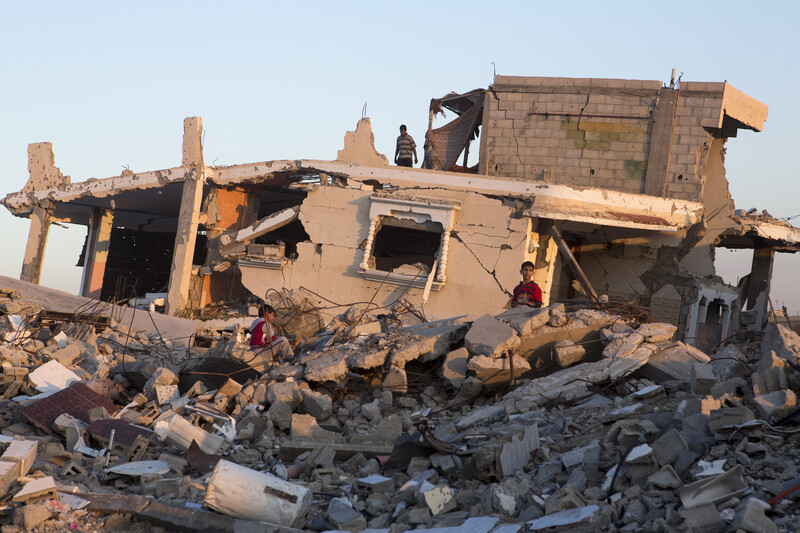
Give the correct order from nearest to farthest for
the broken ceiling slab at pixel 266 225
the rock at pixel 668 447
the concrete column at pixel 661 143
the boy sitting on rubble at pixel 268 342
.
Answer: the rock at pixel 668 447 → the boy sitting on rubble at pixel 268 342 → the broken ceiling slab at pixel 266 225 → the concrete column at pixel 661 143

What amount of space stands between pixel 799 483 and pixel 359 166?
11316 millimetres

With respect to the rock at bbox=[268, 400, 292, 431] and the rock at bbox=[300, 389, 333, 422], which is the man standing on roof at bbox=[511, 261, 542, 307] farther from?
the rock at bbox=[268, 400, 292, 431]

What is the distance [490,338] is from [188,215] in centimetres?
923

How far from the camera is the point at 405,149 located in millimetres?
16469

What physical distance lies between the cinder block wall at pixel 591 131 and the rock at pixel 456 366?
770 cm

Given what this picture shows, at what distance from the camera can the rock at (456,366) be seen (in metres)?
8.15

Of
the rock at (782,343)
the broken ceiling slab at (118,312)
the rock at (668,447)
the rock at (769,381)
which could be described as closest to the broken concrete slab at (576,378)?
the rock at (782,343)

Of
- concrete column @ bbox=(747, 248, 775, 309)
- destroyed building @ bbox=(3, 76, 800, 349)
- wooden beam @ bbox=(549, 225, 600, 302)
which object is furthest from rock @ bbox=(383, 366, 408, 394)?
concrete column @ bbox=(747, 248, 775, 309)

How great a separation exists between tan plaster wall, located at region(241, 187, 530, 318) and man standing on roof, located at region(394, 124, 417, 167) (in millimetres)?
2161

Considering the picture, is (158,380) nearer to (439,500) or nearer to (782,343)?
(439,500)

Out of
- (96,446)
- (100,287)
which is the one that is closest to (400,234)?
(100,287)

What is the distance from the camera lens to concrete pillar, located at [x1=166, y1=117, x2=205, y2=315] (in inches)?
619

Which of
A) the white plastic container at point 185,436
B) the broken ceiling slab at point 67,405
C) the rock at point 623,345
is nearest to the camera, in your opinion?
the white plastic container at point 185,436

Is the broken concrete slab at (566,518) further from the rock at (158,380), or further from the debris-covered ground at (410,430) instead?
the rock at (158,380)
